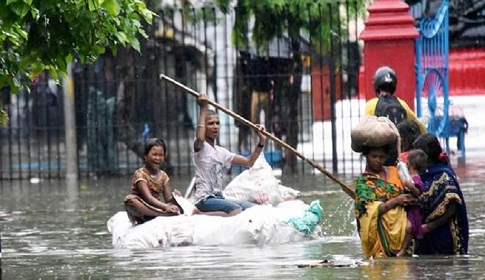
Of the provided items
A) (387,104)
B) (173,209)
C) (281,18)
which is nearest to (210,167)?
(173,209)

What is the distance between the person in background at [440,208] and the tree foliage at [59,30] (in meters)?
2.22

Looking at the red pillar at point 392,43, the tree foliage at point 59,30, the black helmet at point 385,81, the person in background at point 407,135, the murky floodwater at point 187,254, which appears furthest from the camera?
the red pillar at point 392,43

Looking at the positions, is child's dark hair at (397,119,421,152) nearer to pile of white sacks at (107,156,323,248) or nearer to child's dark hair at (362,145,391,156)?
pile of white sacks at (107,156,323,248)

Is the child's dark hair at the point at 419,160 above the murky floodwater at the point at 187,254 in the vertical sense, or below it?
above

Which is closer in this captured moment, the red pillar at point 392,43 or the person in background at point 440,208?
the person in background at point 440,208

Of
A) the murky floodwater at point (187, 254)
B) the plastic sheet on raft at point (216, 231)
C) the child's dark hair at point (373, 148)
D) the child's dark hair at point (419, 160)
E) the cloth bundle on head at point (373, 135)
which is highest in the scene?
the cloth bundle on head at point (373, 135)

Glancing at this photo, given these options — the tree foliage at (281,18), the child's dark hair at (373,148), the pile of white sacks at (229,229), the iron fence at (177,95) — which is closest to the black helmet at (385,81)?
the pile of white sacks at (229,229)

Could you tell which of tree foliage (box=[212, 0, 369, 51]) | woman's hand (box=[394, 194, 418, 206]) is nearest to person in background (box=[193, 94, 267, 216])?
woman's hand (box=[394, 194, 418, 206])

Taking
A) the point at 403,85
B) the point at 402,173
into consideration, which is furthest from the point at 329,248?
the point at 403,85

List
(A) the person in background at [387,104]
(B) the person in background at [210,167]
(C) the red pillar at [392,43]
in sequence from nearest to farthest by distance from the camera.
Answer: (B) the person in background at [210,167]
(A) the person in background at [387,104]
(C) the red pillar at [392,43]

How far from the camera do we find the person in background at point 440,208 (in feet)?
37.1

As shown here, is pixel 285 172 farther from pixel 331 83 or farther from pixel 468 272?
pixel 468 272

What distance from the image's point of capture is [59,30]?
34.6ft

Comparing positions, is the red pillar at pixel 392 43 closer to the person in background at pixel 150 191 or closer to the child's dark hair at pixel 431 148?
the person in background at pixel 150 191
